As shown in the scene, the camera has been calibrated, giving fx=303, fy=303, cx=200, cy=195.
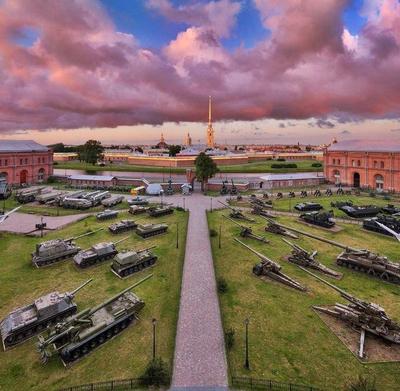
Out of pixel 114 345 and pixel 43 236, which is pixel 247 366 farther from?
pixel 43 236

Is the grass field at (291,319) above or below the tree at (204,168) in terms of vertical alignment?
below

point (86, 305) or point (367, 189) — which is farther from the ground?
point (367, 189)

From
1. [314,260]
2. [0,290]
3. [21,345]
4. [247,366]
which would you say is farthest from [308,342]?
[0,290]

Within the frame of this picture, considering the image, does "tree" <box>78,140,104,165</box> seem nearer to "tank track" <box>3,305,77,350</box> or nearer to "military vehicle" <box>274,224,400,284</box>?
"tank track" <box>3,305,77,350</box>

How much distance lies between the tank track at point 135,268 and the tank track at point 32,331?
4993 millimetres

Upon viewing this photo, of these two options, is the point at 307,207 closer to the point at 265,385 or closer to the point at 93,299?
the point at 93,299

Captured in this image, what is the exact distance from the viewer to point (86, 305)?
18.9m

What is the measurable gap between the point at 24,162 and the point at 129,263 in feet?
187

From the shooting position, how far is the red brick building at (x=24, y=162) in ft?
209

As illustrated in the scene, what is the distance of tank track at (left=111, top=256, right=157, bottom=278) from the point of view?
74.0 feet

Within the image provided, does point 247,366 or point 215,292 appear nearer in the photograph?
point 247,366

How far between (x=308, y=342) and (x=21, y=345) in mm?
14690

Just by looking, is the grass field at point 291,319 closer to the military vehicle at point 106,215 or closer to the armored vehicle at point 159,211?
the armored vehicle at point 159,211

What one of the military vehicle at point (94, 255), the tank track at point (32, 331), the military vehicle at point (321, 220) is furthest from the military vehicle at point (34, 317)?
the military vehicle at point (321, 220)
